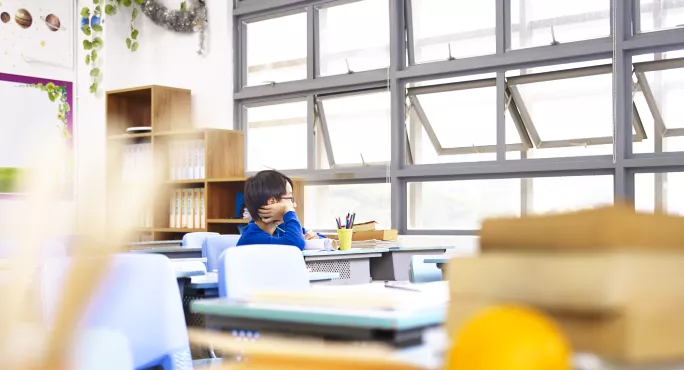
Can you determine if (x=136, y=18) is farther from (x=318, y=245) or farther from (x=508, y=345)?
(x=508, y=345)

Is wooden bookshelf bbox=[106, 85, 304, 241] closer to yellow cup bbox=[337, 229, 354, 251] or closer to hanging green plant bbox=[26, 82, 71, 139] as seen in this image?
hanging green plant bbox=[26, 82, 71, 139]

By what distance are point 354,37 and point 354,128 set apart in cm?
74

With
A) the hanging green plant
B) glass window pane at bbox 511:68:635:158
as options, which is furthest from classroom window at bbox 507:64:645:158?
the hanging green plant

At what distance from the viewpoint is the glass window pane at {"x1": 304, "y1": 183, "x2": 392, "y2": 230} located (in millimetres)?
6105

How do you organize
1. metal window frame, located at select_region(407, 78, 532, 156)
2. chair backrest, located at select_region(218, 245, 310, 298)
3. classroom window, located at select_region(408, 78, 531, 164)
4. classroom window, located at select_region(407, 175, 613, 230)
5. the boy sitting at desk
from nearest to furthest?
1. chair backrest, located at select_region(218, 245, 310, 298)
2. the boy sitting at desk
3. classroom window, located at select_region(407, 175, 613, 230)
4. metal window frame, located at select_region(407, 78, 532, 156)
5. classroom window, located at select_region(408, 78, 531, 164)

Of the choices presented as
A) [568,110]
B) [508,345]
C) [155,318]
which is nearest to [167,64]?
[568,110]

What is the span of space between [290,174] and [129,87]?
6.03 ft

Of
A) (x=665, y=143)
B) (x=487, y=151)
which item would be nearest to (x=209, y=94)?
(x=487, y=151)

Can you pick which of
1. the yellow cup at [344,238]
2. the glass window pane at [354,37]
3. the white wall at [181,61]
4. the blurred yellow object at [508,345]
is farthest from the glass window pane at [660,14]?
the blurred yellow object at [508,345]

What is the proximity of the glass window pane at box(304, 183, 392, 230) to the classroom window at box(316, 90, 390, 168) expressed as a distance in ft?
0.67

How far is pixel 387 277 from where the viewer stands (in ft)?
15.7

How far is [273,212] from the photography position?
4.30 m

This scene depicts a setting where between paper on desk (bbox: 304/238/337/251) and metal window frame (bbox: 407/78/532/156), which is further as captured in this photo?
metal window frame (bbox: 407/78/532/156)

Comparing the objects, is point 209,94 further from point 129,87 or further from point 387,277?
point 387,277
